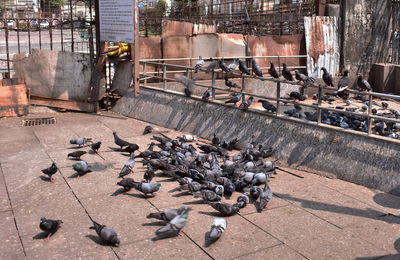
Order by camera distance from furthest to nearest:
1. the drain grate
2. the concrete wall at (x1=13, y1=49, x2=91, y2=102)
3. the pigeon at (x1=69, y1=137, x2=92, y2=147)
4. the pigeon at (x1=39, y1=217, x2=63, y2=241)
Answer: the concrete wall at (x1=13, y1=49, x2=91, y2=102) → the drain grate → the pigeon at (x1=69, y1=137, x2=92, y2=147) → the pigeon at (x1=39, y1=217, x2=63, y2=241)

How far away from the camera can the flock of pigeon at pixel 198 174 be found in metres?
5.85

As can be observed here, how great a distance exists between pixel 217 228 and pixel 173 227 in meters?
0.60

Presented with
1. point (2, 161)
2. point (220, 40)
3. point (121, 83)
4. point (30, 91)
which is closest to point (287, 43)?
point (220, 40)

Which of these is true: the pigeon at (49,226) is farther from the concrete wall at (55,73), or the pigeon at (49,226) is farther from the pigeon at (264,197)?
the concrete wall at (55,73)

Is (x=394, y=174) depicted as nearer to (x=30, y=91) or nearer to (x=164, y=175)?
(x=164, y=175)

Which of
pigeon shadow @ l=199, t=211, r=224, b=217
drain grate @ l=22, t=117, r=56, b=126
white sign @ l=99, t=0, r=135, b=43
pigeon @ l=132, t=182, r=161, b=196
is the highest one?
white sign @ l=99, t=0, r=135, b=43

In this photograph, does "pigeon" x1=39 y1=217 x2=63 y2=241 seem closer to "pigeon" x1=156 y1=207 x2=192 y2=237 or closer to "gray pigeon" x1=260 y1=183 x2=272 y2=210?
"pigeon" x1=156 y1=207 x2=192 y2=237

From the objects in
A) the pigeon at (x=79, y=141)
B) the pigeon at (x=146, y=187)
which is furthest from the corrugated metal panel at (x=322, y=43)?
the pigeon at (x=146, y=187)

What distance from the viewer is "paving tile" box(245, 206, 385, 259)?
17.9ft

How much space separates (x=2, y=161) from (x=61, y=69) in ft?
18.0

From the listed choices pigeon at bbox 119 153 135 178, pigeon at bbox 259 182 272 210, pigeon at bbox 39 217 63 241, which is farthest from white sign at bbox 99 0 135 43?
pigeon at bbox 39 217 63 241

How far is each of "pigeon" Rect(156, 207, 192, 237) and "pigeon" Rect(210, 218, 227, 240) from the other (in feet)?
1.41

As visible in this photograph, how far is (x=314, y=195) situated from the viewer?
24.3 ft

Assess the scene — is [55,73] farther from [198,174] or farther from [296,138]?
[296,138]
